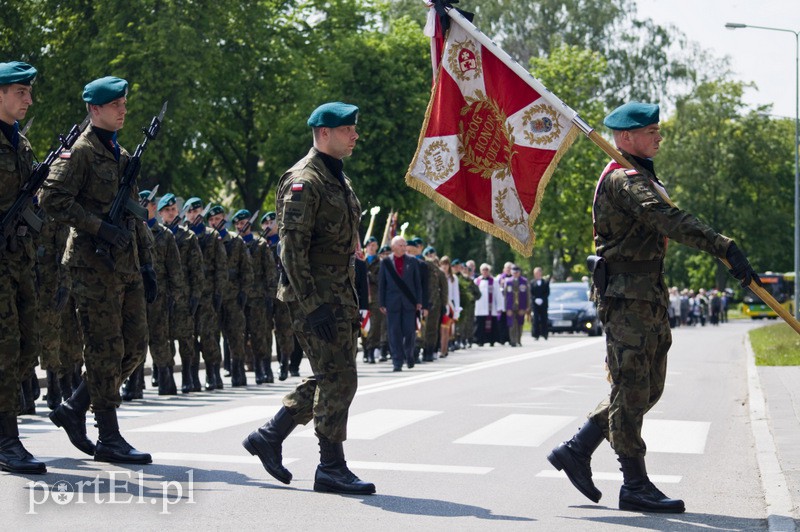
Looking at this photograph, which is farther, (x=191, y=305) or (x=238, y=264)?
(x=238, y=264)

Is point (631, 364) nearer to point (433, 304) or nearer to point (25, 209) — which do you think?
point (25, 209)

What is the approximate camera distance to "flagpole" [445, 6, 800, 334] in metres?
7.25

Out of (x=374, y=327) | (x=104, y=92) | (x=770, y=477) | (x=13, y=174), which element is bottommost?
(x=770, y=477)

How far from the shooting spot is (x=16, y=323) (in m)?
7.93

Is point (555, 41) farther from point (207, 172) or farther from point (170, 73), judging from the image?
point (170, 73)

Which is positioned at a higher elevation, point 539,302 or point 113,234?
point 113,234

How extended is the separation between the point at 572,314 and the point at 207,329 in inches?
1065

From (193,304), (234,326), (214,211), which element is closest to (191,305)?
(193,304)

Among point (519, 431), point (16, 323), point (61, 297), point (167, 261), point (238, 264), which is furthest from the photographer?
point (238, 264)

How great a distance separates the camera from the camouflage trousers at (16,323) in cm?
786

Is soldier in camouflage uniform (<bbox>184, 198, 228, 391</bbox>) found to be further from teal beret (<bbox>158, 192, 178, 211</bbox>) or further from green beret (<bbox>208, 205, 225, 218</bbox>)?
teal beret (<bbox>158, 192, 178, 211</bbox>)

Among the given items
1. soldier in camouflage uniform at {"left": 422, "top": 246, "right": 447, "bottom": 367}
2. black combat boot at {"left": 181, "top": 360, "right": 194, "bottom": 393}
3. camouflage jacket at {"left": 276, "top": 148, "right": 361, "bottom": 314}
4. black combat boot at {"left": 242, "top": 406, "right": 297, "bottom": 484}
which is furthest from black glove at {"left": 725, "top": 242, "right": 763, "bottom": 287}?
soldier in camouflage uniform at {"left": 422, "top": 246, "right": 447, "bottom": 367}

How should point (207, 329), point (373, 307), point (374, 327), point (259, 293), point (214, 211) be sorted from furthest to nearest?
point (374, 327), point (373, 307), point (259, 293), point (214, 211), point (207, 329)

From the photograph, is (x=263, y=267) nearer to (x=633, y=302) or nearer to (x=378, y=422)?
(x=378, y=422)
